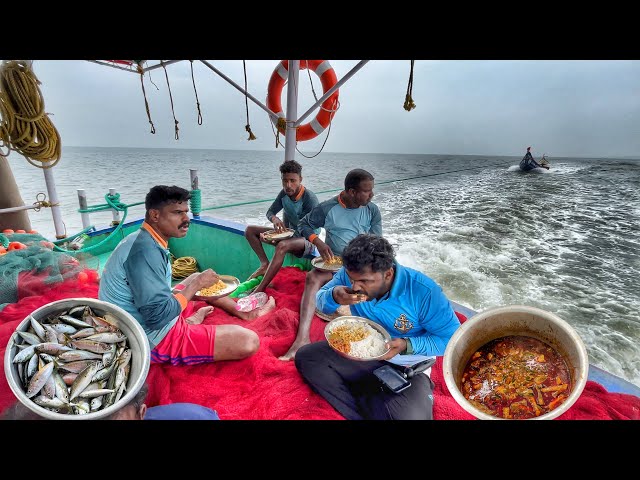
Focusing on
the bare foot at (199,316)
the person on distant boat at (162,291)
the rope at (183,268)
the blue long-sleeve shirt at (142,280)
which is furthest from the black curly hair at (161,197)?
the rope at (183,268)

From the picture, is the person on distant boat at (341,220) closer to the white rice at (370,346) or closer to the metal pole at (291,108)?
the white rice at (370,346)

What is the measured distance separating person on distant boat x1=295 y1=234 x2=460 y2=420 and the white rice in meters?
0.08

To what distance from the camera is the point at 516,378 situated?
1603 millimetres

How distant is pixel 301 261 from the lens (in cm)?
405

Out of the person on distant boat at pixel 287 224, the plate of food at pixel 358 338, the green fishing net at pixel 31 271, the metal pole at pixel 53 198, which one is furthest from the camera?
the metal pole at pixel 53 198

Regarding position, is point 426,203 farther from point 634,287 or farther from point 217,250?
point 217,250

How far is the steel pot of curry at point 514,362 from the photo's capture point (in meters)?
1.47

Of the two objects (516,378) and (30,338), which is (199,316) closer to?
(30,338)

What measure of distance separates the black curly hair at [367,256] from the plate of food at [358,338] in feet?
1.66

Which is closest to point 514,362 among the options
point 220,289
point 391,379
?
point 391,379

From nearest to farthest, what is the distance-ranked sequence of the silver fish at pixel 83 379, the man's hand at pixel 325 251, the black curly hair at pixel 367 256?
the silver fish at pixel 83 379, the black curly hair at pixel 367 256, the man's hand at pixel 325 251

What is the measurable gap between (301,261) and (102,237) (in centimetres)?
295

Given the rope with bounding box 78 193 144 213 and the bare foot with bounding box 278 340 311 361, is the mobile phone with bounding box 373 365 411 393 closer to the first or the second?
the bare foot with bounding box 278 340 311 361

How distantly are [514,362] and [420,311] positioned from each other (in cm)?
53
